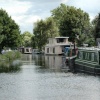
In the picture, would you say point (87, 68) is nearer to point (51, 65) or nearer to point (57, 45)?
point (51, 65)

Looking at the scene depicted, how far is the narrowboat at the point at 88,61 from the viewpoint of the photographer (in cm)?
4426

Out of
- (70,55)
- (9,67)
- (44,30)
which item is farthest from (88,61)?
(44,30)

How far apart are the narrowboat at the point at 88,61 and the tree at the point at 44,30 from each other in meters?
66.3

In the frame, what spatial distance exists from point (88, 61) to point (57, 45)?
5915 cm

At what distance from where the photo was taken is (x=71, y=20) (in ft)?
380

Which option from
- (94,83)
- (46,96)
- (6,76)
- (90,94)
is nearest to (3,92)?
(46,96)

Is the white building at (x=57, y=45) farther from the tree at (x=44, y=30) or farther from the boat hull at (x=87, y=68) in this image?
the boat hull at (x=87, y=68)

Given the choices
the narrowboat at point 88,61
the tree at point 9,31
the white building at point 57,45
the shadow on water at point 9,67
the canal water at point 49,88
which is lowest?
the canal water at point 49,88

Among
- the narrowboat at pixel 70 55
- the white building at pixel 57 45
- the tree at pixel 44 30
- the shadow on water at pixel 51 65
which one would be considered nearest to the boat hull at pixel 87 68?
the shadow on water at pixel 51 65

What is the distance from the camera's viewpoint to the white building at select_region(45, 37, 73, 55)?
106 metres

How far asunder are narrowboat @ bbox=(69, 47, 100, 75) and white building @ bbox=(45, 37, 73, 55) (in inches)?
2039

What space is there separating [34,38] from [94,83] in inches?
3482

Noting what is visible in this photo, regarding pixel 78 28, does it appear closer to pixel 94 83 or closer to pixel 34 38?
pixel 34 38

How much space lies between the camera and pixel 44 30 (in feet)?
398
